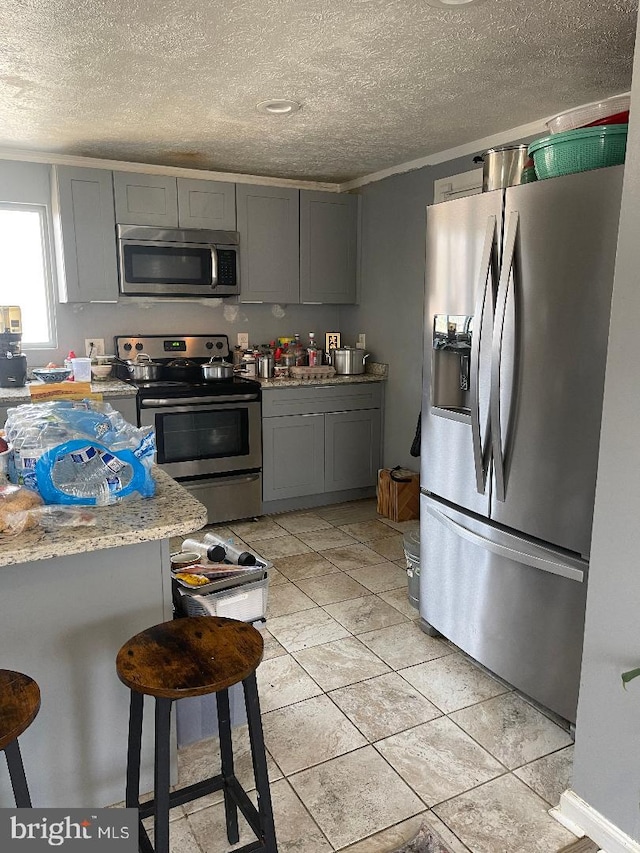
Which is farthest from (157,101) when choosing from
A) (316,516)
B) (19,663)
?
(316,516)

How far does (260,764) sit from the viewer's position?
1449 millimetres

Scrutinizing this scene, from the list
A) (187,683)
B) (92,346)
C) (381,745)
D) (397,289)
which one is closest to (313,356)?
(397,289)

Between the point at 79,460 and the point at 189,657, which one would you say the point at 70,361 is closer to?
the point at 79,460

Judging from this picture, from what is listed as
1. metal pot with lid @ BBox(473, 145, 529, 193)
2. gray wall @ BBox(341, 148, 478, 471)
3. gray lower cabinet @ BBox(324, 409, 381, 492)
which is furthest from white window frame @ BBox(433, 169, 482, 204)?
gray lower cabinet @ BBox(324, 409, 381, 492)

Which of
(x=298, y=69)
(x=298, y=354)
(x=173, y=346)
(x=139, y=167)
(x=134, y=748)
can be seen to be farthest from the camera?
(x=298, y=354)

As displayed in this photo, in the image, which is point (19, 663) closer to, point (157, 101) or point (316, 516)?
point (157, 101)

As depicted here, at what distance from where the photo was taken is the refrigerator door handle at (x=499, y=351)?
2.11m

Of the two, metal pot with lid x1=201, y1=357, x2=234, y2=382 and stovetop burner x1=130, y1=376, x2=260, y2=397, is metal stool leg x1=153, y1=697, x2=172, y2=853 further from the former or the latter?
metal pot with lid x1=201, y1=357, x2=234, y2=382

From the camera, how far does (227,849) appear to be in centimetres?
172

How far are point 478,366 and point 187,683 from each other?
150 cm

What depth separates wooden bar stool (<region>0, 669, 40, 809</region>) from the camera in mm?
1173

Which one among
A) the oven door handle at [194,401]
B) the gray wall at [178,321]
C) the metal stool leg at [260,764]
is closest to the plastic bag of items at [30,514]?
the metal stool leg at [260,764]

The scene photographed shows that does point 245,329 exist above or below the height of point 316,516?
above

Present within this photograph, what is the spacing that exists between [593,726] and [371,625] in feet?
4.20
